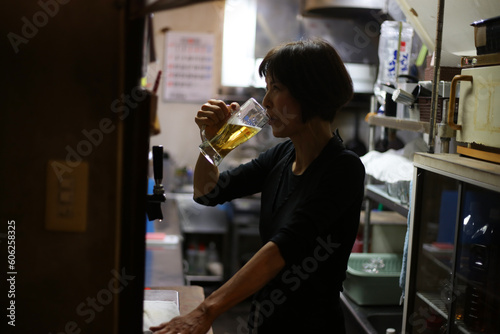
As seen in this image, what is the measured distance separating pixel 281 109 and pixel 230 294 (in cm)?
57

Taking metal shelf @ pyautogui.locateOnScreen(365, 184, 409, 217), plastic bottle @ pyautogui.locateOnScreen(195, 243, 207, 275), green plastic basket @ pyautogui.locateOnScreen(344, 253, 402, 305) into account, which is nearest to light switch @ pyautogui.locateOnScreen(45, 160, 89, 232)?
metal shelf @ pyautogui.locateOnScreen(365, 184, 409, 217)

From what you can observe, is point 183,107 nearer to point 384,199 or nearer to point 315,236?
point 384,199

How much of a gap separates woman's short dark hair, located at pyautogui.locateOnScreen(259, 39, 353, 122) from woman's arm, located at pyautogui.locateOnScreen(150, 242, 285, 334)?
0.46 m

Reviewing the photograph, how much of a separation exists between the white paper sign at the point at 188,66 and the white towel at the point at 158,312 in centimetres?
390

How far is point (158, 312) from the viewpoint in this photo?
56.7 inches

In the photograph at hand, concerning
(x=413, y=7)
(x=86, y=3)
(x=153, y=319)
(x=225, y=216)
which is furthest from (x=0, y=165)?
(x=225, y=216)

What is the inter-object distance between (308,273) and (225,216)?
3.59 meters

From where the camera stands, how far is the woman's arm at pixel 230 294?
1.18 m

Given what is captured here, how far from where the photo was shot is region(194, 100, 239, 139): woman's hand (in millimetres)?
1554

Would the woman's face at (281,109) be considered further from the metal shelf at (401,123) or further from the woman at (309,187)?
the metal shelf at (401,123)

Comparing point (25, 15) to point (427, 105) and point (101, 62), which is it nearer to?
point (101, 62)

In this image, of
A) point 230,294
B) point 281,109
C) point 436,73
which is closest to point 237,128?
point 281,109

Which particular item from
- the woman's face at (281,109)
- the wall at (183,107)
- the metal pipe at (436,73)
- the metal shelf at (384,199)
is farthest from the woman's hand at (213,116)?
the wall at (183,107)

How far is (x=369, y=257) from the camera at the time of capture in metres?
2.91
